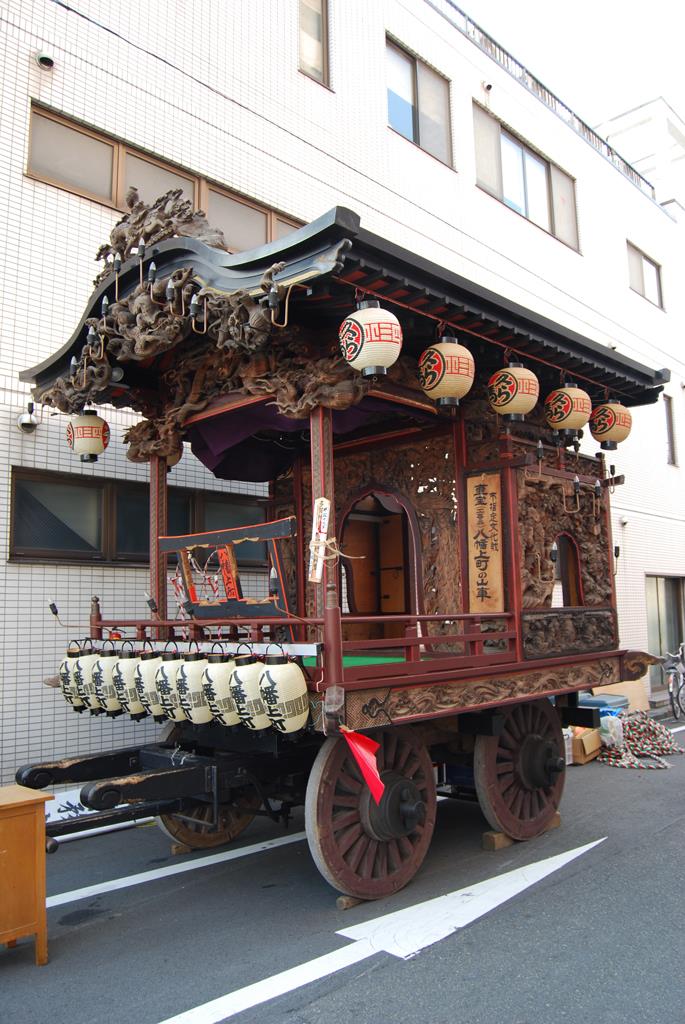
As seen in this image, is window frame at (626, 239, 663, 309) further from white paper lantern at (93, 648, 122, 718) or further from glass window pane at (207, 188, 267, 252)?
white paper lantern at (93, 648, 122, 718)

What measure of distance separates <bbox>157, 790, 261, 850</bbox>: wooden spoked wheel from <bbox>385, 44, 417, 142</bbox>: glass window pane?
10.1 meters

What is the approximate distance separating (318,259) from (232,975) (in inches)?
160

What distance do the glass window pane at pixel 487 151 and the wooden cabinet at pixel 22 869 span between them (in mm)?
12545

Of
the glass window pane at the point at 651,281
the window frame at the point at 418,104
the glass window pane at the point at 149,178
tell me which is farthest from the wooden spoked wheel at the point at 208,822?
the glass window pane at the point at 651,281

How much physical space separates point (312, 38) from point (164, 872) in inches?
418

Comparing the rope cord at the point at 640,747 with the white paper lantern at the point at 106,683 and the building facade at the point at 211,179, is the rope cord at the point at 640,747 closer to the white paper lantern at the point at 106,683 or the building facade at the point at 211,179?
the building facade at the point at 211,179

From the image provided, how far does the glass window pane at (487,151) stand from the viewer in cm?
1373

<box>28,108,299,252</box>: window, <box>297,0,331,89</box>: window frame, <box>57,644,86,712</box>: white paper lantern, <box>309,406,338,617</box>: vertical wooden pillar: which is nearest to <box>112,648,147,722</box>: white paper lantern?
<box>57,644,86,712</box>: white paper lantern

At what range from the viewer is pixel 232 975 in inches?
165

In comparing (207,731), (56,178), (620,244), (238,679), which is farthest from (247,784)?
(620,244)

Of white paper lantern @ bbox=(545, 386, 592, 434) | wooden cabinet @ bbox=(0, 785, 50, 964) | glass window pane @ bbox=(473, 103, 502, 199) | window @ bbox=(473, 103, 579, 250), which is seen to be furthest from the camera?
window @ bbox=(473, 103, 579, 250)

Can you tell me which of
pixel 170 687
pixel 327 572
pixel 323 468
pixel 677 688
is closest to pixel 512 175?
pixel 677 688

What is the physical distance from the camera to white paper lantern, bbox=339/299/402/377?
4906 mm

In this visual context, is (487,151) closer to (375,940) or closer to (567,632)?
(567,632)
